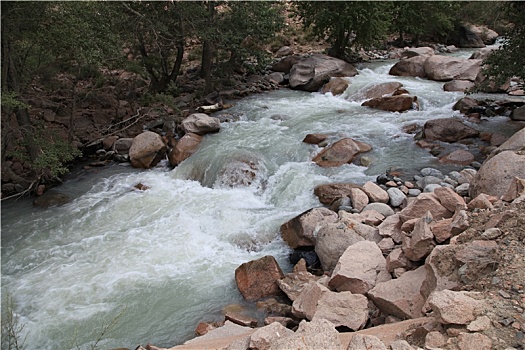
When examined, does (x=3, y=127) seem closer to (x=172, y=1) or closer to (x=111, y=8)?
(x=111, y=8)

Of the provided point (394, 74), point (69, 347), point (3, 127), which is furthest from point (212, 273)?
point (394, 74)

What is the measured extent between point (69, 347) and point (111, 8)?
26.6ft

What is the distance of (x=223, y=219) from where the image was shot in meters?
7.11

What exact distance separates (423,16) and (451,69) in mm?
7265

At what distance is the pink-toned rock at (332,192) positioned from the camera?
7.06 metres

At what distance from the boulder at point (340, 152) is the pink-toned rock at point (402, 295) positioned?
418cm

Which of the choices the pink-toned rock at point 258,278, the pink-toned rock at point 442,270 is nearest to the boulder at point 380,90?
the pink-toned rock at point 258,278

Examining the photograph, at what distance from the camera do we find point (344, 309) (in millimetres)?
4098

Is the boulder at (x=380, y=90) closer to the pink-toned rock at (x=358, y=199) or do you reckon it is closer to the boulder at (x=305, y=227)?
the pink-toned rock at (x=358, y=199)

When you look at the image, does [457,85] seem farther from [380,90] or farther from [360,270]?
[360,270]

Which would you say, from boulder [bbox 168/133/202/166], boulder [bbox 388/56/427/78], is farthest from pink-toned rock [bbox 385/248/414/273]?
boulder [bbox 388/56/427/78]

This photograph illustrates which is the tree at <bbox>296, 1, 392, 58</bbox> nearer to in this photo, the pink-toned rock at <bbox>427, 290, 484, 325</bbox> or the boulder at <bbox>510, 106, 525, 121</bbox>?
the boulder at <bbox>510, 106, 525, 121</bbox>

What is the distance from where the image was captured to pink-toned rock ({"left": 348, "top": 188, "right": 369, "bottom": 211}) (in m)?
6.48

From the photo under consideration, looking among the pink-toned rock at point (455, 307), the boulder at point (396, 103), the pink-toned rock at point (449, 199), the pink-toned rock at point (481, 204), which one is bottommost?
the pink-toned rock at point (449, 199)
